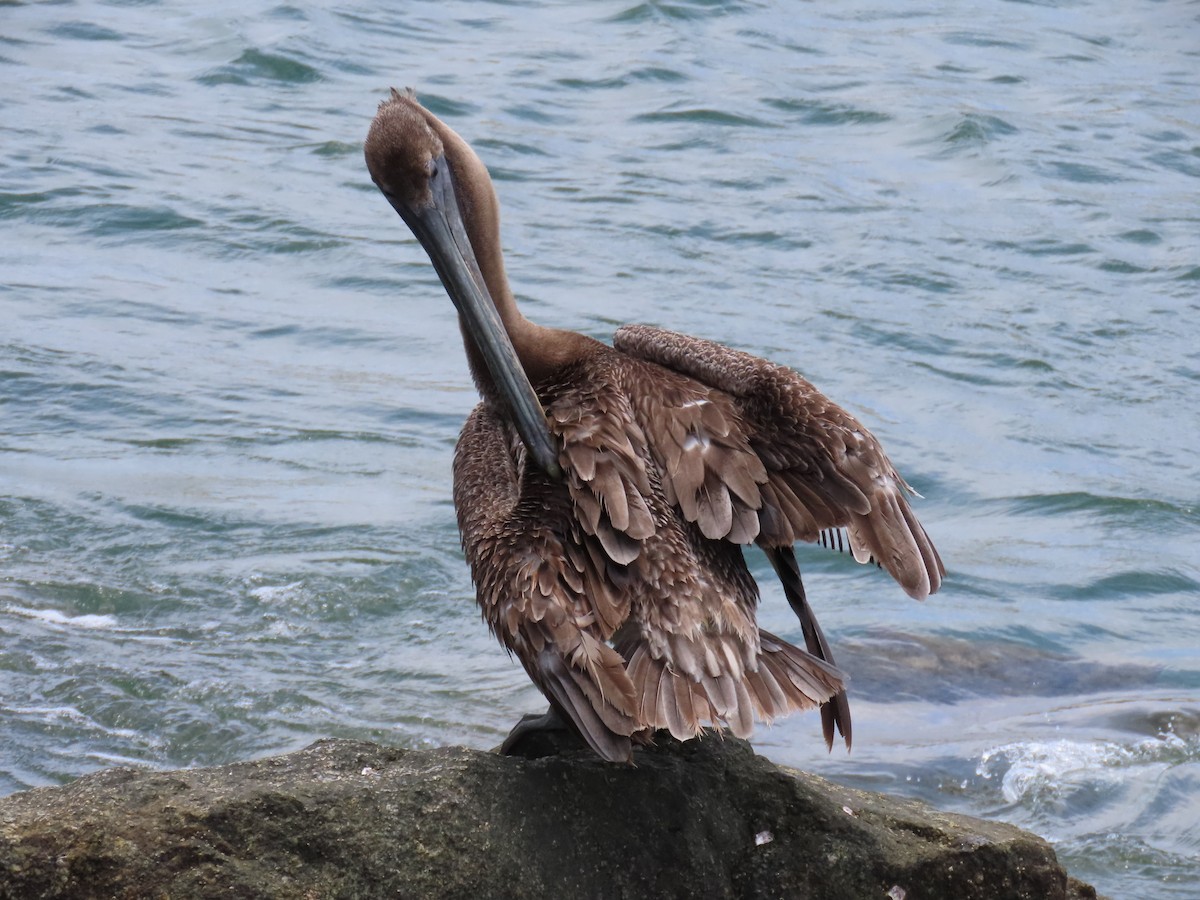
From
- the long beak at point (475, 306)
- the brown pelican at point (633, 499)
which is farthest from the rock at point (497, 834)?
the long beak at point (475, 306)

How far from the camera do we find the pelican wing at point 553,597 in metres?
3.33

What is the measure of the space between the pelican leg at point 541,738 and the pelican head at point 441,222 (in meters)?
0.63

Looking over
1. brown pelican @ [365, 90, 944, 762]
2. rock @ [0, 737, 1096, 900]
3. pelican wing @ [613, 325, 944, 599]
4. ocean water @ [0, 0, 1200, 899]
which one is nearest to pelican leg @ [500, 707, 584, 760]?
brown pelican @ [365, 90, 944, 762]

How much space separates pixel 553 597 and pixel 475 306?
899 mm

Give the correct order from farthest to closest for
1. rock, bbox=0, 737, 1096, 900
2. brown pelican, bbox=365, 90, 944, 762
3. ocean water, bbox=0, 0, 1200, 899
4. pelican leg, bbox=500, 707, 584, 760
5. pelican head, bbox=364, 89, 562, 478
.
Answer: ocean water, bbox=0, 0, 1200, 899 < pelican head, bbox=364, 89, 562, 478 < pelican leg, bbox=500, 707, 584, 760 < brown pelican, bbox=365, 90, 944, 762 < rock, bbox=0, 737, 1096, 900

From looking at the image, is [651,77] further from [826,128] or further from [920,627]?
[920,627]

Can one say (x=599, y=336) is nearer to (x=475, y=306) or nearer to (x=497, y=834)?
(x=475, y=306)

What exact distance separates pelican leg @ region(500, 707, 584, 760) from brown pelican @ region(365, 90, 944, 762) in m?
0.01

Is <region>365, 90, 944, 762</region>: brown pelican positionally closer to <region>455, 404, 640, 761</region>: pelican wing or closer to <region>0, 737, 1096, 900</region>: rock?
<region>455, 404, 640, 761</region>: pelican wing

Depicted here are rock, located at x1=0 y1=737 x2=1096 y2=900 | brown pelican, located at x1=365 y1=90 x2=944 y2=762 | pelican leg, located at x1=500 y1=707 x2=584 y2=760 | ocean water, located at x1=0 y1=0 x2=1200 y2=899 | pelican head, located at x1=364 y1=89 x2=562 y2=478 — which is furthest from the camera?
ocean water, located at x1=0 y1=0 x2=1200 y2=899

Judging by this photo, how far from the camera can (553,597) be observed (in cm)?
348

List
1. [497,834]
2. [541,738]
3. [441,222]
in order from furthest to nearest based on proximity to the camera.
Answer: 1. [441,222]
2. [541,738]
3. [497,834]

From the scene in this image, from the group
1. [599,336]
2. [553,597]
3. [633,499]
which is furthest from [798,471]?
[599,336]

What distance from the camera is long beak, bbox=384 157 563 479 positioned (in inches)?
152
